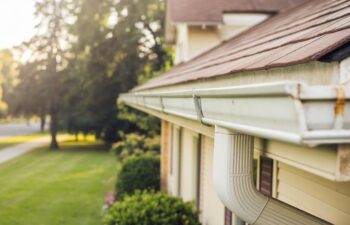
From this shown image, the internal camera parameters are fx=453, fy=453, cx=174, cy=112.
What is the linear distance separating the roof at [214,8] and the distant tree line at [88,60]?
1288 cm

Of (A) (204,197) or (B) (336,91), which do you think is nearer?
(B) (336,91)

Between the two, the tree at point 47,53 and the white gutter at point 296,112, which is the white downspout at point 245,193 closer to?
the white gutter at point 296,112

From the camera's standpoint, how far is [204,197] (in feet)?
23.1

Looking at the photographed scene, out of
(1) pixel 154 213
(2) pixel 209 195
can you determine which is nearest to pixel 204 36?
(2) pixel 209 195

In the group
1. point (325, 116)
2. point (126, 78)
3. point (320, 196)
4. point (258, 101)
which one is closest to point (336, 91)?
point (325, 116)

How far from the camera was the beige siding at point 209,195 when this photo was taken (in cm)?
593

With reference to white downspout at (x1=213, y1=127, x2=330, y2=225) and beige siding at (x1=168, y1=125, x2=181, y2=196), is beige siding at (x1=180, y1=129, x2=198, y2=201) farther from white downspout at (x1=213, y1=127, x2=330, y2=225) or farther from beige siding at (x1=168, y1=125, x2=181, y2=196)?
white downspout at (x1=213, y1=127, x2=330, y2=225)

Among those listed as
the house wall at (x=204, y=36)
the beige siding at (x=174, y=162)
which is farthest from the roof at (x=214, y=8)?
the beige siding at (x=174, y=162)

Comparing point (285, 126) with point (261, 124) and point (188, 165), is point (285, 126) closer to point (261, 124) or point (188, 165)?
point (261, 124)

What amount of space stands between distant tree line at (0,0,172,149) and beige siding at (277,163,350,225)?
21939 mm

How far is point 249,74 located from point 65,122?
33.9 meters

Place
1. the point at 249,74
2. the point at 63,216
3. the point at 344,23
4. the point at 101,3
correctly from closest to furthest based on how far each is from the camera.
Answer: the point at 344,23 < the point at 249,74 < the point at 63,216 < the point at 101,3

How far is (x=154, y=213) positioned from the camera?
648 cm

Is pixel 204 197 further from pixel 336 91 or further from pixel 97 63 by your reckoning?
pixel 97 63
